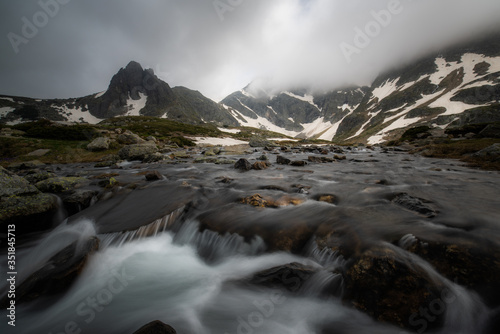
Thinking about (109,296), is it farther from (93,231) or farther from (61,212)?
(61,212)

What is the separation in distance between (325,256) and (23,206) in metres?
8.68

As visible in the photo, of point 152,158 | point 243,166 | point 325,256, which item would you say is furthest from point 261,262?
point 152,158

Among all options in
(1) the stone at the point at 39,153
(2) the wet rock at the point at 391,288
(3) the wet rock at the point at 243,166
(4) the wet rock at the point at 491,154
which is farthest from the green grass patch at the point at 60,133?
(4) the wet rock at the point at 491,154

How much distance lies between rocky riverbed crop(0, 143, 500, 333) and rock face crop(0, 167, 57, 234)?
0.03 m

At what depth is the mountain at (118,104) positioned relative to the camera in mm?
131250

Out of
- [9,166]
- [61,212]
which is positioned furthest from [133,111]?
[61,212]

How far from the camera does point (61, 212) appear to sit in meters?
6.93

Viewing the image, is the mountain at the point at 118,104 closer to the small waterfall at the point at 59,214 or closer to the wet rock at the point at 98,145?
the wet rock at the point at 98,145

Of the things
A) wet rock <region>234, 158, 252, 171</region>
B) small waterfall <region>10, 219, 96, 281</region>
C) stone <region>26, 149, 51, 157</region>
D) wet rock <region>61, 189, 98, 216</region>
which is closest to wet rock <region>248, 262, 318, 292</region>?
small waterfall <region>10, 219, 96, 281</region>

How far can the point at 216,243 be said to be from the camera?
204 inches

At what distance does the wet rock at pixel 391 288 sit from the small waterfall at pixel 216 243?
6.81 feet

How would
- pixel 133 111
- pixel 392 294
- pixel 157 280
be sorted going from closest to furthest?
1. pixel 392 294
2. pixel 157 280
3. pixel 133 111

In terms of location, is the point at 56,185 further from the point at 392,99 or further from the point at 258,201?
the point at 392,99

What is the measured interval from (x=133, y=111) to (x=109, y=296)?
6962 inches
